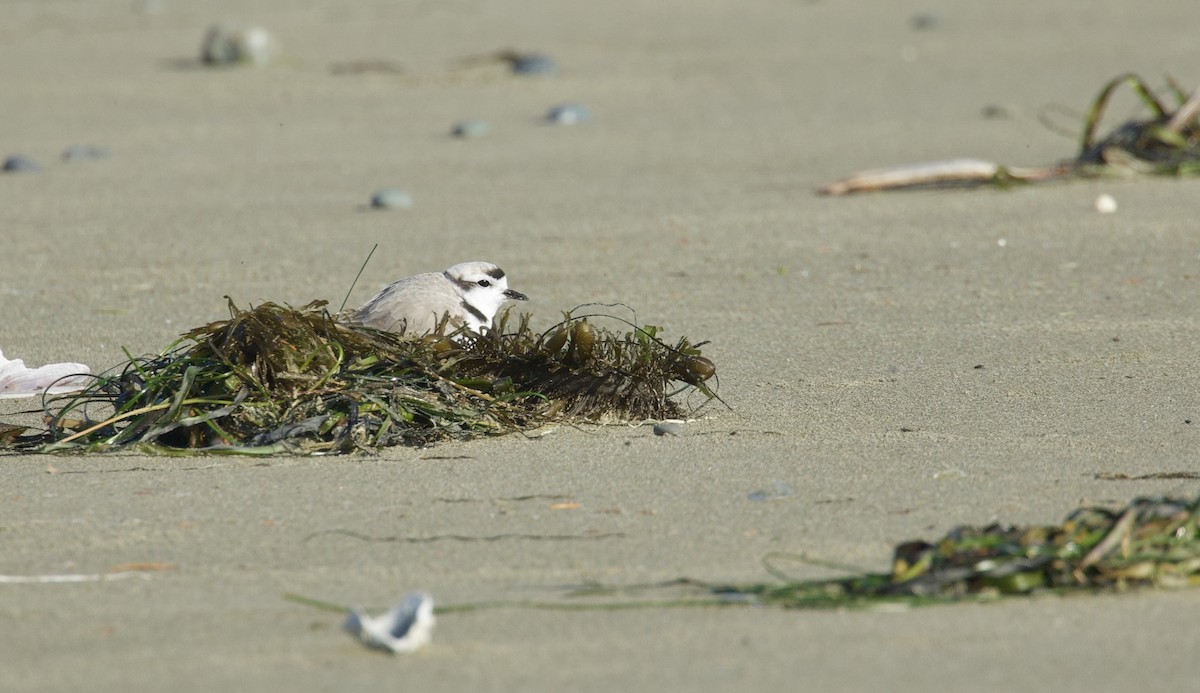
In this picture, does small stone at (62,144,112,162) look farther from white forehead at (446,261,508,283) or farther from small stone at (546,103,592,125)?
white forehead at (446,261,508,283)

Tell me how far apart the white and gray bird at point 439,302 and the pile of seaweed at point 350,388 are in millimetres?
115

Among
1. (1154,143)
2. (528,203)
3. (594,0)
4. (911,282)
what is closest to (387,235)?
(528,203)

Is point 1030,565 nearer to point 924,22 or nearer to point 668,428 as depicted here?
point 668,428

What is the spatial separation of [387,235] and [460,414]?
3.13 m

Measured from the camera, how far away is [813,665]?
2.65 metres

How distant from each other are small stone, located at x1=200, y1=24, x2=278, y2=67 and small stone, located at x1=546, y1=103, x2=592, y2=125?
307 cm

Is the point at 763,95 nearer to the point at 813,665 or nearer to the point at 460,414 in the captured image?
the point at 460,414

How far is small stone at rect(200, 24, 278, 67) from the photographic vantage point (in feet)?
39.8

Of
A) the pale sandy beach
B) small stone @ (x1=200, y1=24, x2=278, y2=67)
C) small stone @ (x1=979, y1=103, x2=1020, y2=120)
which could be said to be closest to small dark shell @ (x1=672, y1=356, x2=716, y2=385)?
the pale sandy beach

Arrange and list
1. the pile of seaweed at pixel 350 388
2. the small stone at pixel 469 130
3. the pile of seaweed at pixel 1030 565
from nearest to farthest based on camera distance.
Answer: the pile of seaweed at pixel 1030 565 → the pile of seaweed at pixel 350 388 → the small stone at pixel 469 130

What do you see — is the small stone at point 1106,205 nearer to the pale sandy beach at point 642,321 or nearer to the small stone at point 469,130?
the pale sandy beach at point 642,321

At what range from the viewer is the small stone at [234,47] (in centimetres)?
1214

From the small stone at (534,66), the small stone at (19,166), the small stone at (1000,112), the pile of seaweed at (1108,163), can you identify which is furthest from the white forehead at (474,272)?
the small stone at (534,66)

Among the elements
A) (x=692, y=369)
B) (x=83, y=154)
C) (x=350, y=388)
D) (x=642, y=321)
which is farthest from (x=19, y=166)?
(x=692, y=369)
